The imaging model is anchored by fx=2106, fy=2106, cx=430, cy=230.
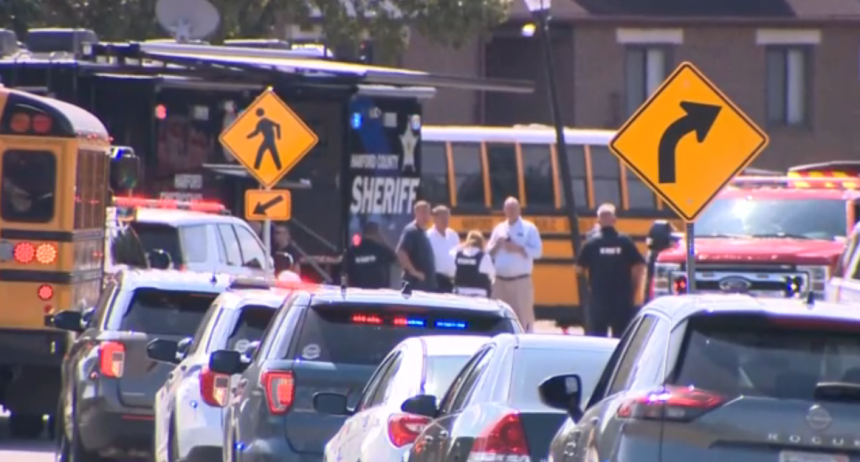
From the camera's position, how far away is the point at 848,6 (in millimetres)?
44031

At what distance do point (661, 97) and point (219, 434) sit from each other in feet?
14.0

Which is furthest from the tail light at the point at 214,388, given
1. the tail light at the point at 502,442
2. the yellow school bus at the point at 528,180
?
the yellow school bus at the point at 528,180

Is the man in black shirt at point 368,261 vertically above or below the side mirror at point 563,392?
below

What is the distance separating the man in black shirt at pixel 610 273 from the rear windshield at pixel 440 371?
12900mm

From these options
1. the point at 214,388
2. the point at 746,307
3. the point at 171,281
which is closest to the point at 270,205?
the point at 171,281

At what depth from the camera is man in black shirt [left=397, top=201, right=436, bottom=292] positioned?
2525 cm

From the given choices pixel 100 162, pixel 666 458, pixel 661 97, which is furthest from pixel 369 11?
pixel 666 458

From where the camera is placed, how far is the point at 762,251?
2006cm

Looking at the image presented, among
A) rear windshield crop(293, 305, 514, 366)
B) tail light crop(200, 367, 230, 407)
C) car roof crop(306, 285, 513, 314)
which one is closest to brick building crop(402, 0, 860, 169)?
tail light crop(200, 367, 230, 407)

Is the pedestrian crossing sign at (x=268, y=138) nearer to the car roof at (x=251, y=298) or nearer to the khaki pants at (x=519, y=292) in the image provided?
the khaki pants at (x=519, y=292)

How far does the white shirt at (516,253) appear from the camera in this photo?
85.5 feet

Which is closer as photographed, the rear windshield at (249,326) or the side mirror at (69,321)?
the rear windshield at (249,326)

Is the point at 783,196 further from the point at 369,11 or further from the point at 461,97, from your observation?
the point at 461,97

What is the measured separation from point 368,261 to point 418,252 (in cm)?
147
